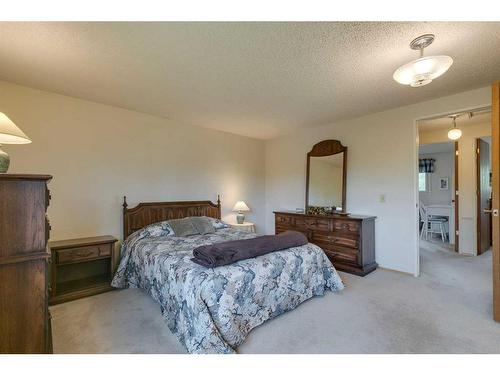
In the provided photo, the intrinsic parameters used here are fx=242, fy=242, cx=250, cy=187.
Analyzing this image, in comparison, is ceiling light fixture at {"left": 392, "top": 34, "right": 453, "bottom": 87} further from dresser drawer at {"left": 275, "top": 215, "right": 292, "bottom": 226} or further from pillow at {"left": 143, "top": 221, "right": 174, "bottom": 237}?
pillow at {"left": 143, "top": 221, "right": 174, "bottom": 237}

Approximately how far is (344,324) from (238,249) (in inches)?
44.8

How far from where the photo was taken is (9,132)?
5.22ft

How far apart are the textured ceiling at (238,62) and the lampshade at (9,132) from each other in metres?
0.69

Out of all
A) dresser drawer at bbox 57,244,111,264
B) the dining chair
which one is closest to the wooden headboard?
dresser drawer at bbox 57,244,111,264

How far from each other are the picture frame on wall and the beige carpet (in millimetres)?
5063

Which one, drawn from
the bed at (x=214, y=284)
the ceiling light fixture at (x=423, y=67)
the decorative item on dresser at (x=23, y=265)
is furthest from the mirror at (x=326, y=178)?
the decorative item on dresser at (x=23, y=265)

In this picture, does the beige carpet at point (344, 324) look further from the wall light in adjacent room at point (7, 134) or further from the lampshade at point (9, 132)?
the lampshade at point (9, 132)

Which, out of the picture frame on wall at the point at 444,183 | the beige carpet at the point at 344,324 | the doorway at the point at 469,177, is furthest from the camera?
the picture frame on wall at the point at 444,183

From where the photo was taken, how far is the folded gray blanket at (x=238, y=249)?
79.7 inches

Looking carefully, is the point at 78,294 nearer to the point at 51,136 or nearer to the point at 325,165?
the point at 51,136

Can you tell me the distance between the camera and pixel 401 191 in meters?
3.54

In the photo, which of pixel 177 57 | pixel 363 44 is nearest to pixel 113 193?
pixel 177 57

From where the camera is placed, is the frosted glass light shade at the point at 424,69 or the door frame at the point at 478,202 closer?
the frosted glass light shade at the point at 424,69
